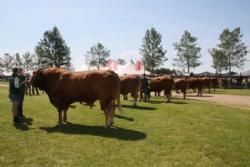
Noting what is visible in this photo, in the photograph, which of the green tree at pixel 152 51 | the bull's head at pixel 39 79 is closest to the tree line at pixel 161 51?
the green tree at pixel 152 51

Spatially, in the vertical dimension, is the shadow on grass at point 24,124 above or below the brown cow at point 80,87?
below

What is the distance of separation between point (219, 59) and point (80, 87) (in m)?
58.1

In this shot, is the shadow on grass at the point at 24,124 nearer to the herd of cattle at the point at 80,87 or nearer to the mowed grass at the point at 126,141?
the mowed grass at the point at 126,141

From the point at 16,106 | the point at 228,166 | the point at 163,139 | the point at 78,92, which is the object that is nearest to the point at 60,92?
the point at 78,92

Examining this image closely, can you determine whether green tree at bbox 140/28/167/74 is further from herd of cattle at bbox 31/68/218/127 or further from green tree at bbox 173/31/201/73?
herd of cattle at bbox 31/68/218/127

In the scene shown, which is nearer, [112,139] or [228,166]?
→ [228,166]

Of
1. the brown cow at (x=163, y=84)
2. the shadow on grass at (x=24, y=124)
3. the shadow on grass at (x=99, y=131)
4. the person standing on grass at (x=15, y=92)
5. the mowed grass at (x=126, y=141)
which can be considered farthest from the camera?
the brown cow at (x=163, y=84)

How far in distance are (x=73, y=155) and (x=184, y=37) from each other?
64313mm

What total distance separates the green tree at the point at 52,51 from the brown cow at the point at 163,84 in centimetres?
6032

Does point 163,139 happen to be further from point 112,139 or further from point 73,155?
point 73,155

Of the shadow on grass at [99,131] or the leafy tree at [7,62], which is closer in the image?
the shadow on grass at [99,131]

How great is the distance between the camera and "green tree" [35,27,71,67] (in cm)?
8175

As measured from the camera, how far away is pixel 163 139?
32.2ft

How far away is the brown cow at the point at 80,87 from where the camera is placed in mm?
11633
